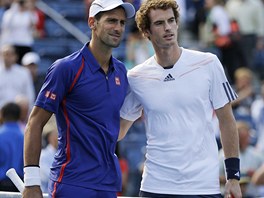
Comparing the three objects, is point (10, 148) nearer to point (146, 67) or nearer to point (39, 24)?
point (146, 67)

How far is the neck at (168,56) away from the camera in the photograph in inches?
246

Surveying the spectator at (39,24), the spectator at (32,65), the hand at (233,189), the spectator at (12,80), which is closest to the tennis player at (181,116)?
the hand at (233,189)

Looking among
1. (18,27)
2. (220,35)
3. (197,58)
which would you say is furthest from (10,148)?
(220,35)

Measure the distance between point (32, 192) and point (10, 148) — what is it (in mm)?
3493

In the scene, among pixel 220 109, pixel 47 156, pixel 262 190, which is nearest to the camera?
pixel 220 109

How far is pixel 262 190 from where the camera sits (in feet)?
34.6

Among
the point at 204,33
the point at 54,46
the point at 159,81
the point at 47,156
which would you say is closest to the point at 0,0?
the point at 54,46

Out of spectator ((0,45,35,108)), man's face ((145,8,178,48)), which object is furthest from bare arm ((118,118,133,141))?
spectator ((0,45,35,108))

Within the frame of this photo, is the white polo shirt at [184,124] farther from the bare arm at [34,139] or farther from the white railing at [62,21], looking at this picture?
the white railing at [62,21]

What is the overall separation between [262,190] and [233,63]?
642cm

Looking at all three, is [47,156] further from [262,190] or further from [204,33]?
[204,33]

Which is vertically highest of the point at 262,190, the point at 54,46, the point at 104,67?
the point at 54,46

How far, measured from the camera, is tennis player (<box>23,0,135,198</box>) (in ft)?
18.7

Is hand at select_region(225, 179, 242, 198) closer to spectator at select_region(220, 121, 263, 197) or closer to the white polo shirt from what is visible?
the white polo shirt
